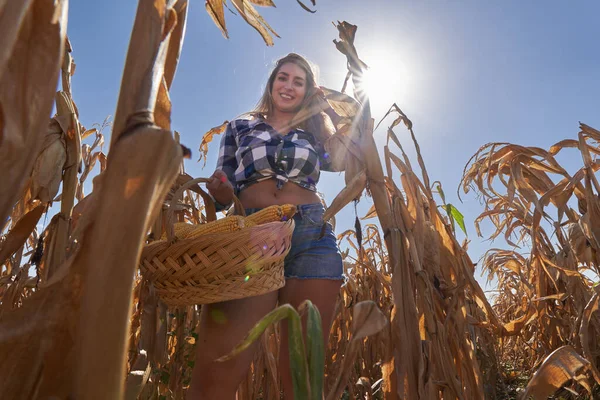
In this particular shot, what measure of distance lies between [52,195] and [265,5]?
1.78 ft

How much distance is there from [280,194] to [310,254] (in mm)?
222

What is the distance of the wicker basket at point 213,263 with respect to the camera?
Result: 2.94 ft

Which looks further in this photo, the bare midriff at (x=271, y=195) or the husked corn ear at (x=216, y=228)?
the bare midriff at (x=271, y=195)

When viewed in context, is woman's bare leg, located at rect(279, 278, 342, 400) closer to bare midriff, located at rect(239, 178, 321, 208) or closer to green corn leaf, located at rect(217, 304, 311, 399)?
bare midriff, located at rect(239, 178, 321, 208)

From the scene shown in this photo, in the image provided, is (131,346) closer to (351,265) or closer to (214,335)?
(214,335)

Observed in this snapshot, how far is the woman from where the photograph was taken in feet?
3.67

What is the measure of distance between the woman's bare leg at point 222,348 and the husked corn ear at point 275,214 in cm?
21

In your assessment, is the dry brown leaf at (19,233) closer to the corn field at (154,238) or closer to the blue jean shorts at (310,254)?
the corn field at (154,238)

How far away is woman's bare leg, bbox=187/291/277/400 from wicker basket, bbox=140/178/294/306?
0.18 m

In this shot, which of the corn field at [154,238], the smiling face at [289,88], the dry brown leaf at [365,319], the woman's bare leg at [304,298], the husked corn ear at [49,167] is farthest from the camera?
the smiling face at [289,88]

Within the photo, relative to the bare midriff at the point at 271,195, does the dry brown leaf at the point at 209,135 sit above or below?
above

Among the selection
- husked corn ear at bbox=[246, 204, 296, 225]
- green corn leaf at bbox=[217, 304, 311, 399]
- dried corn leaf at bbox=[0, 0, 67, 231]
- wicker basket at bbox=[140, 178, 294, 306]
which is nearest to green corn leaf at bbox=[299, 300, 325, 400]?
green corn leaf at bbox=[217, 304, 311, 399]

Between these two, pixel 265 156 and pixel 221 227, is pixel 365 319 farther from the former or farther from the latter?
pixel 265 156

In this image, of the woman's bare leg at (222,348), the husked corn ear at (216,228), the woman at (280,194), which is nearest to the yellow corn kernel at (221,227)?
the husked corn ear at (216,228)
